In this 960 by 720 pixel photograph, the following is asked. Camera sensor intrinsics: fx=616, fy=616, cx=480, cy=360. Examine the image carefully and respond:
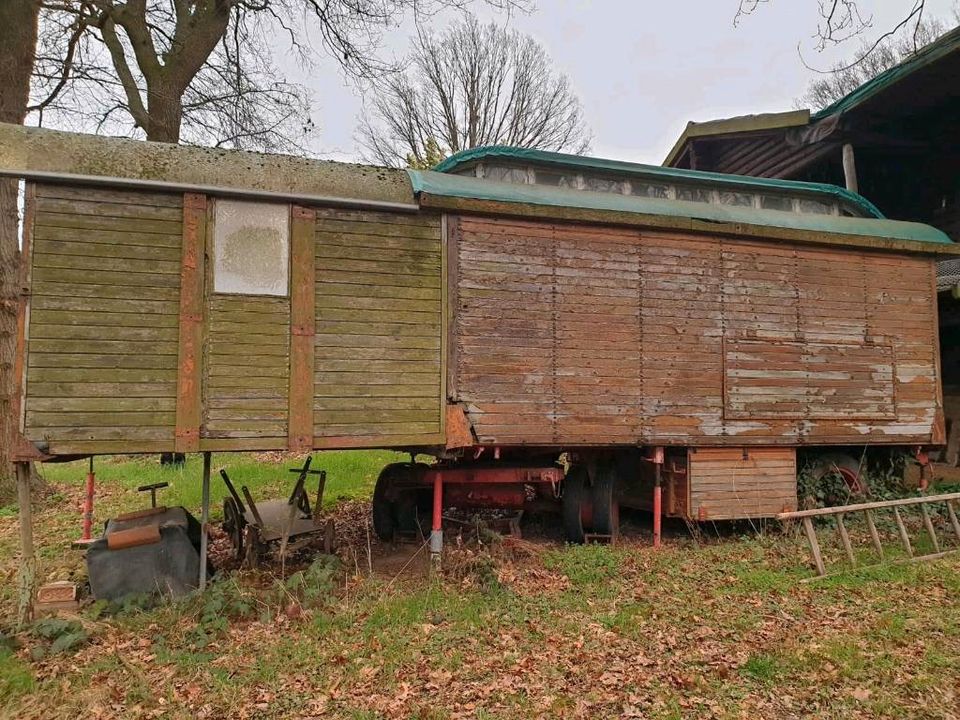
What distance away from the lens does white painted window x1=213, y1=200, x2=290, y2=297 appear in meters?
5.88

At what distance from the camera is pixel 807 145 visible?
40.2 ft

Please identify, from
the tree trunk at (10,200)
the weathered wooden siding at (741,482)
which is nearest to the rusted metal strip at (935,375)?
the weathered wooden siding at (741,482)

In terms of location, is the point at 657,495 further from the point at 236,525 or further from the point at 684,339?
the point at 236,525

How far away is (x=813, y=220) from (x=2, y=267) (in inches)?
454

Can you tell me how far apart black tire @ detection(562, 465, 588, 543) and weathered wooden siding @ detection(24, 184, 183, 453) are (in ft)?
15.1

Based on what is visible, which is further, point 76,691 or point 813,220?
point 813,220

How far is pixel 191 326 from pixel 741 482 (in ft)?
21.2

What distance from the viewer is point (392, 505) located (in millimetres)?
7895

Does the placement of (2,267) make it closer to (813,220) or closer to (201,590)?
(201,590)

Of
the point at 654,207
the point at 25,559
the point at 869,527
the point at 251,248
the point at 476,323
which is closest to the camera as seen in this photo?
the point at 25,559

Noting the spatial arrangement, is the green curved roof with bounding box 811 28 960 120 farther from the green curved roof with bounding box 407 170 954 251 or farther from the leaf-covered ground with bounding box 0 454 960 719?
the leaf-covered ground with bounding box 0 454 960 719

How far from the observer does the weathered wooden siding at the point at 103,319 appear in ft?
17.5

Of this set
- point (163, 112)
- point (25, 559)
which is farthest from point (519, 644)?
point (163, 112)

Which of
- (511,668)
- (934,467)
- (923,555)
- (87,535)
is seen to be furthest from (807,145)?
(87,535)
